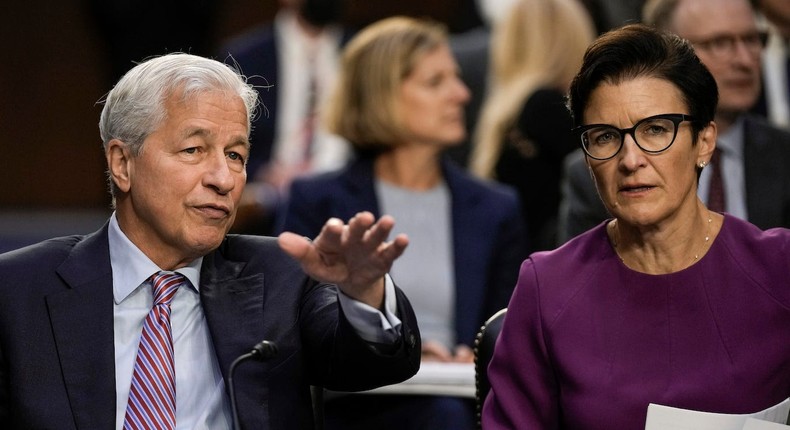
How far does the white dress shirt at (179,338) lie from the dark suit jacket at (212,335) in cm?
3

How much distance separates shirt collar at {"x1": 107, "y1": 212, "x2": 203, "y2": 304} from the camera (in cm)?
238

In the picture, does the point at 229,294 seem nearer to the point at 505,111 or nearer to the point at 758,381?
the point at 758,381

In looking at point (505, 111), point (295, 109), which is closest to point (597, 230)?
point (505, 111)

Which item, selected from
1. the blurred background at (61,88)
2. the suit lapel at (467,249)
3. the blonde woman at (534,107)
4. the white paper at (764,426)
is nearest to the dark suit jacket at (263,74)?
the blurred background at (61,88)

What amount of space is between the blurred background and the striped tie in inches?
154

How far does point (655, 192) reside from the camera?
2.26m

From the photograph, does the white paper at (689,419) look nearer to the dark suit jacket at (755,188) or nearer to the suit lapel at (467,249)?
the dark suit jacket at (755,188)

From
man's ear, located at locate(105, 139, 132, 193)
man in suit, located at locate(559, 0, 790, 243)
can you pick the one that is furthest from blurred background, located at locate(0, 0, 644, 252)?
man's ear, located at locate(105, 139, 132, 193)

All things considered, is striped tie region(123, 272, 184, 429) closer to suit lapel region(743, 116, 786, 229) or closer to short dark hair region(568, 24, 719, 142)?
short dark hair region(568, 24, 719, 142)

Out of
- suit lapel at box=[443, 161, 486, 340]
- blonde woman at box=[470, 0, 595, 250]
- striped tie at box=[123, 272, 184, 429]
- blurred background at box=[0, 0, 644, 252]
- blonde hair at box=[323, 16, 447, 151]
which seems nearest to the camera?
striped tie at box=[123, 272, 184, 429]

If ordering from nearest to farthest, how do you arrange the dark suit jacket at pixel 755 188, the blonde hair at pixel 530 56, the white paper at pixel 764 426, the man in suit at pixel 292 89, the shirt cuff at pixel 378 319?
the white paper at pixel 764 426, the shirt cuff at pixel 378 319, the dark suit jacket at pixel 755 188, the blonde hair at pixel 530 56, the man in suit at pixel 292 89

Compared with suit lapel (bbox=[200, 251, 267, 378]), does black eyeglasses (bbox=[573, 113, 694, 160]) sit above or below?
above

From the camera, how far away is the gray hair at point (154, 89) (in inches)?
92.6

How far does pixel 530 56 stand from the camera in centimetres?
468
